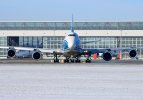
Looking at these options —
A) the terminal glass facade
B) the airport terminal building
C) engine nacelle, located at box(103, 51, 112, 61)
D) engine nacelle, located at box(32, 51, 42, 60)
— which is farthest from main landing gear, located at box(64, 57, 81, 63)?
the terminal glass facade

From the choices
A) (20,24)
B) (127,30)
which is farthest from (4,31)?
(127,30)

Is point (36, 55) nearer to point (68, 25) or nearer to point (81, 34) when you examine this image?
point (81, 34)

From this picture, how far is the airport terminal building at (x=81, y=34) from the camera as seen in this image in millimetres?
98562

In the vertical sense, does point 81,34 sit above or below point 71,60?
above

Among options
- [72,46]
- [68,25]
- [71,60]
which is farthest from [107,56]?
[68,25]

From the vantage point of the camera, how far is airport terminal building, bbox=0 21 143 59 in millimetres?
98562

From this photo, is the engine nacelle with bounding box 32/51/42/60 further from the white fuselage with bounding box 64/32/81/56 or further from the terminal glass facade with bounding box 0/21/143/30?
the terminal glass facade with bounding box 0/21/143/30

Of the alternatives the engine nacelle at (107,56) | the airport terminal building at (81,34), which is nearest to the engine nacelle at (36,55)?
the engine nacelle at (107,56)

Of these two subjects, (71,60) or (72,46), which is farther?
(71,60)

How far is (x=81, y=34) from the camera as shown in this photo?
98.8m
